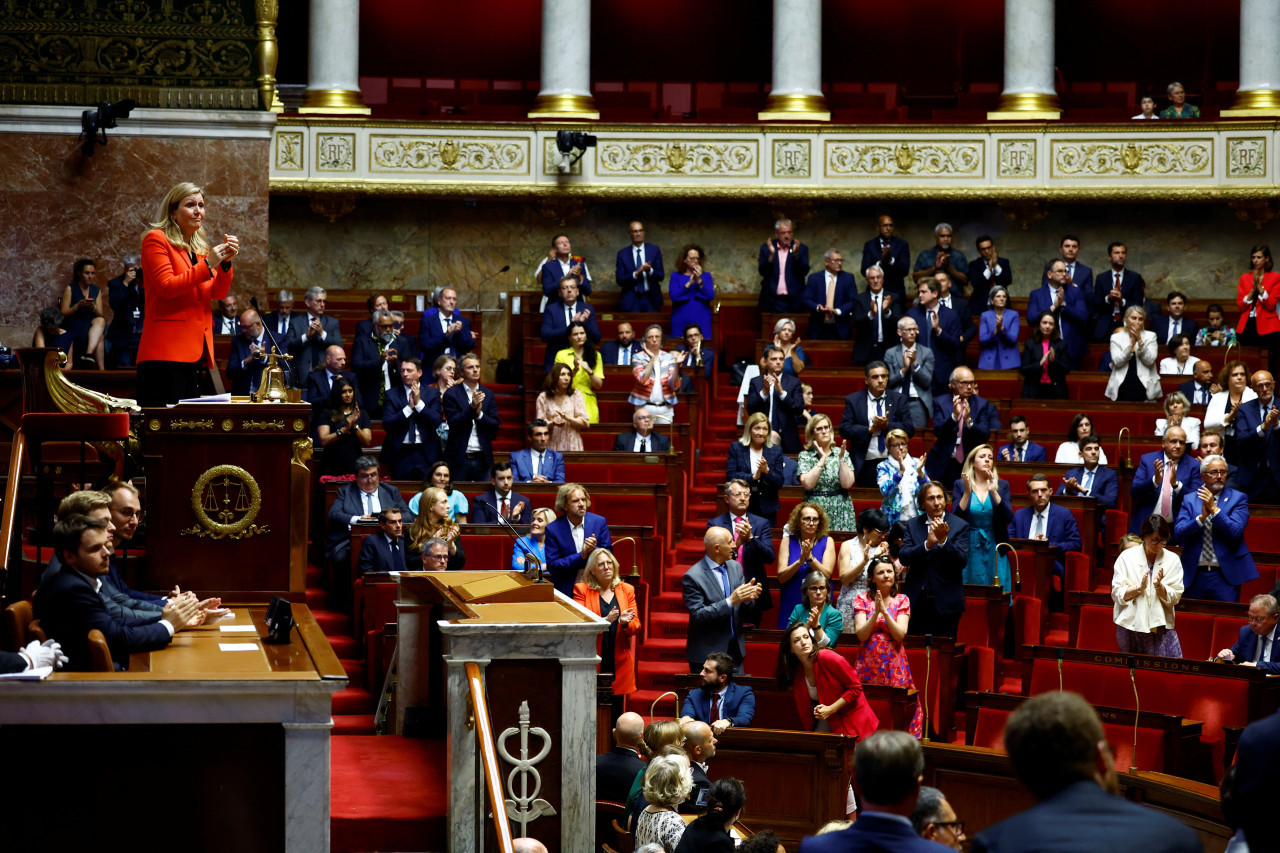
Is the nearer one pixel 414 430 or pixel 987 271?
pixel 414 430

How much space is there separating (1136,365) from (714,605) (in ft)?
17.0

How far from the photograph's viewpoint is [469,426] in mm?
10352

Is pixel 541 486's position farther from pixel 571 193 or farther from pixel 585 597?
pixel 571 193

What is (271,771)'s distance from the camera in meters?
4.33

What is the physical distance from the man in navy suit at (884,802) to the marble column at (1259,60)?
45.3ft

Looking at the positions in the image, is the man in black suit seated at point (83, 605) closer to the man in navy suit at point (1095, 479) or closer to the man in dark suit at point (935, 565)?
the man in dark suit at point (935, 565)

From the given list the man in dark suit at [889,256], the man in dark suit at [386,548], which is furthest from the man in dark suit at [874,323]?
the man in dark suit at [386,548]

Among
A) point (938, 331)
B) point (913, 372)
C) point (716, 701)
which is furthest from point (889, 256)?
point (716, 701)

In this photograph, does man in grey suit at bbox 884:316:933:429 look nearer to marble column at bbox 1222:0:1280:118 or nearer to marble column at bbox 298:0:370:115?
marble column at bbox 1222:0:1280:118

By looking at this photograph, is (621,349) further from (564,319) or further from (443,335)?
(443,335)

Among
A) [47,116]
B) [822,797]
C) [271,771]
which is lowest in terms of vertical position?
[822,797]

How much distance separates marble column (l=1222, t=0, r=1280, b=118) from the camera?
15.5 meters

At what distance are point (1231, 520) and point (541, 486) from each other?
3.75m

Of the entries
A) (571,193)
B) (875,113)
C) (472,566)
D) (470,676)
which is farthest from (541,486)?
(875,113)
